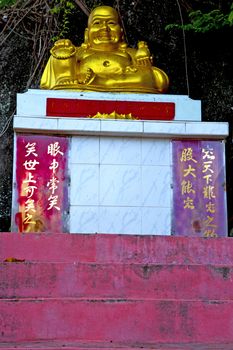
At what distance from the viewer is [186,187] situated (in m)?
5.50

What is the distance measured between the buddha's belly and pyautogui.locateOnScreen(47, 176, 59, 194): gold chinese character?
1.15m

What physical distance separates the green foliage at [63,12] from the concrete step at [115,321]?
5.28 metres

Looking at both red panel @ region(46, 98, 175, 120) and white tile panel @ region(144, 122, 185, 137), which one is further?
red panel @ region(46, 98, 175, 120)

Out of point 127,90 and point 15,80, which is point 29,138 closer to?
point 127,90

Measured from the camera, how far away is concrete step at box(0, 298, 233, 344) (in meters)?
2.73

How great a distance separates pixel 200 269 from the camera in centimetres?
307

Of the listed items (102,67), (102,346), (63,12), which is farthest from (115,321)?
(63,12)

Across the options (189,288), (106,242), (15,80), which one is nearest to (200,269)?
(189,288)

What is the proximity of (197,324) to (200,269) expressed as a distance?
0.35 m

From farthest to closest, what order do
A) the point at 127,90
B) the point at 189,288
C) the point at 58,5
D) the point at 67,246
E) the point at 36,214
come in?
the point at 58,5 < the point at 127,90 < the point at 36,214 < the point at 67,246 < the point at 189,288

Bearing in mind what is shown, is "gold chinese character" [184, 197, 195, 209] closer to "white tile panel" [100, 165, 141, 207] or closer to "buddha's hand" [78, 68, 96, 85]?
"white tile panel" [100, 165, 141, 207]

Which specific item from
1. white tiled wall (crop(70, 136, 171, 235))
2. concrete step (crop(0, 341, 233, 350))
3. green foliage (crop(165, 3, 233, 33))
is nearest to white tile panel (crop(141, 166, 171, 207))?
white tiled wall (crop(70, 136, 171, 235))

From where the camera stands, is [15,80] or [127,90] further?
[15,80]

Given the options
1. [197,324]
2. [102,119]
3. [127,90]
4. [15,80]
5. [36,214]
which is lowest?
[197,324]
